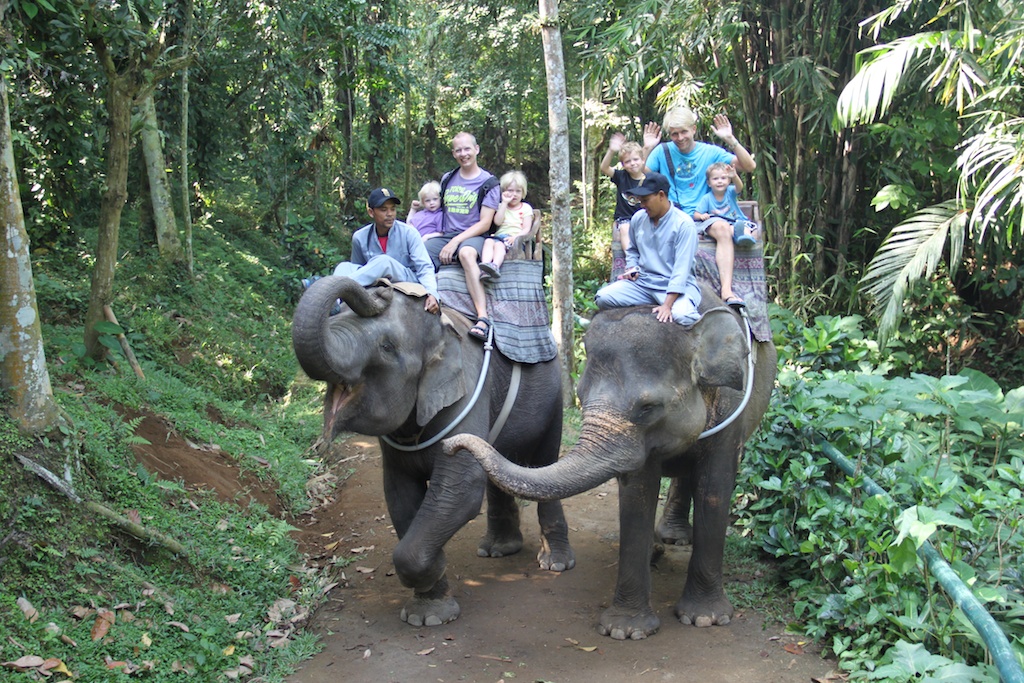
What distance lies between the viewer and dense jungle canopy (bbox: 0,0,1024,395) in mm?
7543

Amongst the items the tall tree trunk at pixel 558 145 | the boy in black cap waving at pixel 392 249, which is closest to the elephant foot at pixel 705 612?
the boy in black cap waving at pixel 392 249

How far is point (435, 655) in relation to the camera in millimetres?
4855

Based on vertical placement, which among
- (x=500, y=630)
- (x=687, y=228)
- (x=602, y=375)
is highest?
(x=687, y=228)

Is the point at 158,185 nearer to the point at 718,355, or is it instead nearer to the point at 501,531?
the point at 501,531

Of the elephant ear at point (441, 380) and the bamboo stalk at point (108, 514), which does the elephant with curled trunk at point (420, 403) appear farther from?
the bamboo stalk at point (108, 514)

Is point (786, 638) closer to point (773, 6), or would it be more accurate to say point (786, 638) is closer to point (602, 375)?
point (602, 375)

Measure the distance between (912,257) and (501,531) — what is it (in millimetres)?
5297

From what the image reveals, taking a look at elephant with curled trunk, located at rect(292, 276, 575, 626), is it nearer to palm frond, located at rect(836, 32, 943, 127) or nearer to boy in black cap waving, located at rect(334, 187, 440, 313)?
boy in black cap waving, located at rect(334, 187, 440, 313)

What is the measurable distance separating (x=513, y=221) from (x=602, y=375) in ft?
6.30

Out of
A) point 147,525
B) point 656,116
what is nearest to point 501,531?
point 147,525

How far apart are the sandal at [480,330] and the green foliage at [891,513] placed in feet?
6.46

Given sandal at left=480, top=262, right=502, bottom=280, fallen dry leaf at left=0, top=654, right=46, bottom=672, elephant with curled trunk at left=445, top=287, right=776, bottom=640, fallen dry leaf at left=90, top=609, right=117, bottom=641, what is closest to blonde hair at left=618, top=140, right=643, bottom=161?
sandal at left=480, top=262, right=502, bottom=280

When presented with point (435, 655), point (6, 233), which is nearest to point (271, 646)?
point (435, 655)

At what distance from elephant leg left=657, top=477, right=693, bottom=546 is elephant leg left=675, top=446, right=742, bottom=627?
1.35 m
